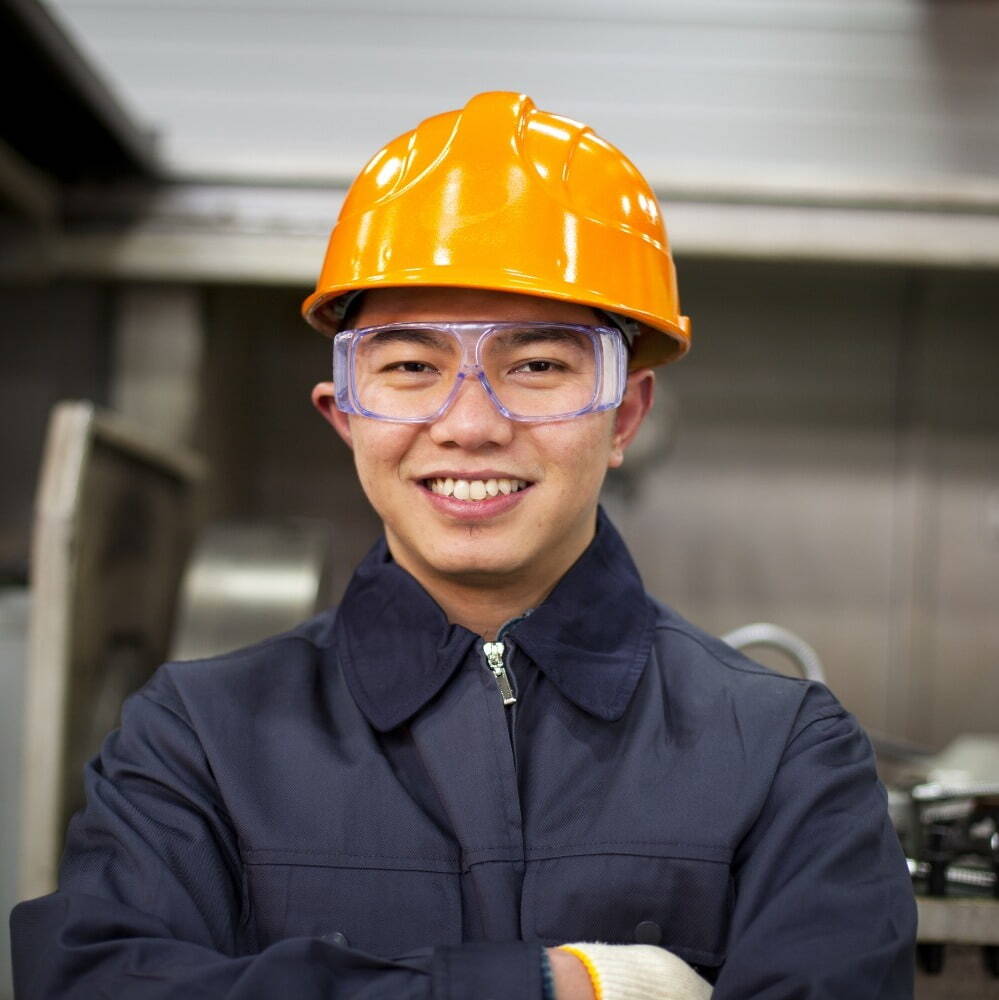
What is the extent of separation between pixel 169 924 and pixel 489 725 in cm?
39

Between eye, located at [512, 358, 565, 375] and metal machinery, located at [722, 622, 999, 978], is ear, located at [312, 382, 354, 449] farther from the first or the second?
metal machinery, located at [722, 622, 999, 978]

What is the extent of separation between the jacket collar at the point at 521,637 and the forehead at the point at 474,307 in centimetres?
30

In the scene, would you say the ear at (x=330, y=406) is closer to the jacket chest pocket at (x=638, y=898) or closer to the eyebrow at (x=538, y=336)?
the eyebrow at (x=538, y=336)

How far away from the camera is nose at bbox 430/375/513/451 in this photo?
4.26 feet

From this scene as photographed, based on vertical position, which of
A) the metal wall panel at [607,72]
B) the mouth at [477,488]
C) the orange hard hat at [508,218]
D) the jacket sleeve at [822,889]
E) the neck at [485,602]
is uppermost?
the metal wall panel at [607,72]

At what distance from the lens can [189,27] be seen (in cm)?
341

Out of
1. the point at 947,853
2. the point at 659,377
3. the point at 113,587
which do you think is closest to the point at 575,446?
the point at 947,853

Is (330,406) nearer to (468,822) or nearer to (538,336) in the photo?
(538,336)

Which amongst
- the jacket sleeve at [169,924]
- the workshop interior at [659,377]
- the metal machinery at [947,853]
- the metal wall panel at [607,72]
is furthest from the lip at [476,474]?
the metal wall panel at [607,72]

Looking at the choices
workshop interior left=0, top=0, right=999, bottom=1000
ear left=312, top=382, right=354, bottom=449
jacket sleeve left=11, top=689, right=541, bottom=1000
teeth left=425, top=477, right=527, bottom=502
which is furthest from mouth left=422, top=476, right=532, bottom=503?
workshop interior left=0, top=0, right=999, bottom=1000

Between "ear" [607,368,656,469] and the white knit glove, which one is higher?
"ear" [607,368,656,469]

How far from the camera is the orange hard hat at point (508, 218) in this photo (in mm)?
1345

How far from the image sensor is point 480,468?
132 centimetres

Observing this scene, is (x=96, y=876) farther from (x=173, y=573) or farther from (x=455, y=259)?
(x=173, y=573)
